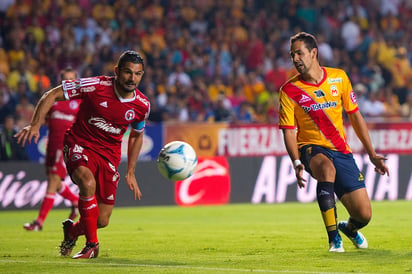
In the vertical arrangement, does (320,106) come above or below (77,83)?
below

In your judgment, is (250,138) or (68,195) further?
(250,138)

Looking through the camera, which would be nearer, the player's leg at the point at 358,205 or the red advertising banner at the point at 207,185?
the player's leg at the point at 358,205

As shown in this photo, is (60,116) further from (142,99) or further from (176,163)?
(142,99)

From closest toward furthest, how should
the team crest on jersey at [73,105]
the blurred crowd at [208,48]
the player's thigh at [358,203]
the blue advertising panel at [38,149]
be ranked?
the player's thigh at [358,203] → the team crest on jersey at [73,105] → the blue advertising panel at [38,149] → the blurred crowd at [208,48]

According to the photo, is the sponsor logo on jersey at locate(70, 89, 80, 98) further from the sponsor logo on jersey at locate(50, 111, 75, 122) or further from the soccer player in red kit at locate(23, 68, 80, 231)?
the sponsor logo on jersey at locate(50, 111, 75, 122)

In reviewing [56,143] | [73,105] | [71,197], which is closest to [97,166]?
[56,143]

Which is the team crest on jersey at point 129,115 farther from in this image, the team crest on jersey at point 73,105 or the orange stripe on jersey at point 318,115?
the team crest on jersey at point 73,105

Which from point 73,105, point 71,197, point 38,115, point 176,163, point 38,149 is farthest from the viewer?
point 38,149

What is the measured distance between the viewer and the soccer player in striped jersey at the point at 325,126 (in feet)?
34.2

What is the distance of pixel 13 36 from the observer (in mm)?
22516

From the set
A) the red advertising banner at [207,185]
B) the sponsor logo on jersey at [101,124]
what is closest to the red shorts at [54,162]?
the sponsor logo on jersey at [101,124]

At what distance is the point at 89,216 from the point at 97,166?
57cm

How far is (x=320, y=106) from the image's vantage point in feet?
34.5

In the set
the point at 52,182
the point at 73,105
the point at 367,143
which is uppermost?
the point at 367,143
